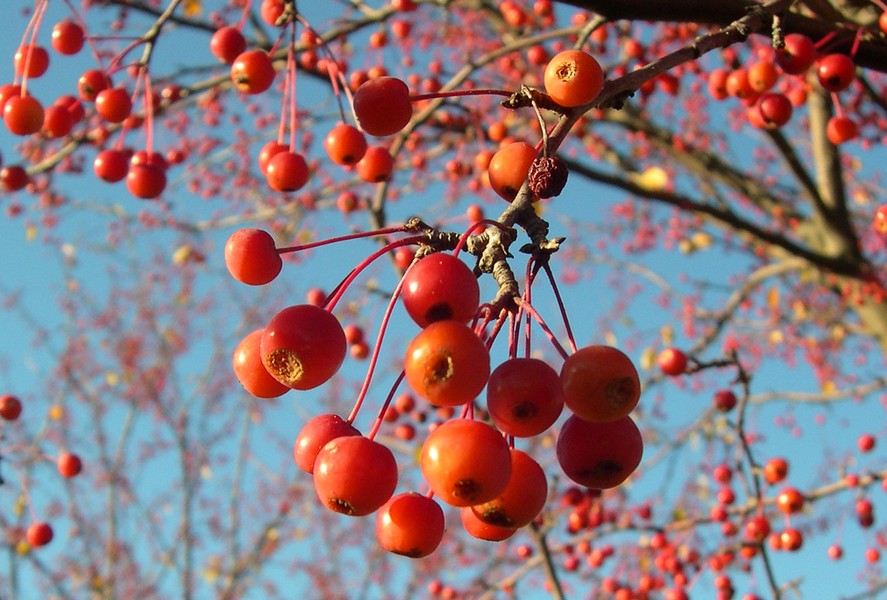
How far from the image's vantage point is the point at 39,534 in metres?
2.96

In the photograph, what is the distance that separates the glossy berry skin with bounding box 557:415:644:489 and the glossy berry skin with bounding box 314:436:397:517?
0.88 feet

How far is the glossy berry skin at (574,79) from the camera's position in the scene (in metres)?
1.20

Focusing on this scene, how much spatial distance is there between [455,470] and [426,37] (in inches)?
283

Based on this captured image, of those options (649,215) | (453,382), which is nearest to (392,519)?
(453,382)

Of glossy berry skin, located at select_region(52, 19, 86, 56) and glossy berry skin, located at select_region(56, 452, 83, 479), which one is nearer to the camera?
glossy berry skin, located at select_region(52, 19, 86, 56)

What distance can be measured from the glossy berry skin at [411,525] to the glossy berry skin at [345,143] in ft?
3.42

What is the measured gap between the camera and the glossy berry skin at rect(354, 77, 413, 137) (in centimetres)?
131

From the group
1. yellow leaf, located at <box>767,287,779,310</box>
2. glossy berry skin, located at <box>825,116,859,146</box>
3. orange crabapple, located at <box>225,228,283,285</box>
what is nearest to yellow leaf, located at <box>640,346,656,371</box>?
yellow leaf, located at <box>767,287,779,310</box>

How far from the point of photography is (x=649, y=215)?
8242 millimetres

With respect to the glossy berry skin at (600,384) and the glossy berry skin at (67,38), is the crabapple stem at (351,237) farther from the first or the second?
the glossy berry skin at (67,38)

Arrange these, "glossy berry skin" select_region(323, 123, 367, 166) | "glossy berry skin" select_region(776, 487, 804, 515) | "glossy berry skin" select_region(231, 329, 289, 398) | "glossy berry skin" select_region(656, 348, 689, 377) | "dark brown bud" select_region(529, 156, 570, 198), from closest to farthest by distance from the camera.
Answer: "dark brown bud" select_region(529, 156, 570, 198), "glossy berry skin" select_region(231, 329, 289, 398), "glossy berry skin" select_region(323, 123, 367, 166), "glossy berry skin" select_region(656, 348, 689, 377), "glossy berry skin" select_region(776, 487, 804, 515)

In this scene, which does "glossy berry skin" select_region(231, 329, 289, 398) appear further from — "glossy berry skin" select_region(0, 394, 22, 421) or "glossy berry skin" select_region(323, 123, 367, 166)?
"glossy berry skin" select_region(0, 394, 22, 421)

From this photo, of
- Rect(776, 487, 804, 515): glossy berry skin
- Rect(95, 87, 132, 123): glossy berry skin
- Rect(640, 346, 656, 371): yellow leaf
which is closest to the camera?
Rect(95, 87, 132, 123): glossy berry skin

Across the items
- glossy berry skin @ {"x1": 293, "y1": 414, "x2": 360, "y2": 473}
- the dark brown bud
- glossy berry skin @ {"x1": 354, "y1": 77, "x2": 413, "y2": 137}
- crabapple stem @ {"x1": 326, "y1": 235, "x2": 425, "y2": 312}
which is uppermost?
glossy berry skin @ {"x1": 354, "y1": 77, "x2": 413, "y2": 137}
